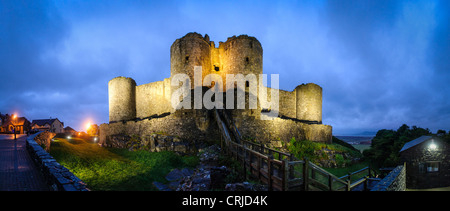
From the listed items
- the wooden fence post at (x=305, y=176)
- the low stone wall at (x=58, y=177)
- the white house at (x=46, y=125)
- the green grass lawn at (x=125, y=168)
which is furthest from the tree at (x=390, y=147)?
the white house at (x=46, y=125)

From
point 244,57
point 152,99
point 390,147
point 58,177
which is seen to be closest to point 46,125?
point 152,99

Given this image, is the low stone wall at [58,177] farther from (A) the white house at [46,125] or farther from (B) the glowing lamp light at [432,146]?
(A) the white house at [46,125]

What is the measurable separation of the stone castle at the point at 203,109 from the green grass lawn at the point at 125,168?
211 centimetres

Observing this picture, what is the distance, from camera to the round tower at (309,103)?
79.6 feet

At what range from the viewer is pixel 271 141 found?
1539 cm

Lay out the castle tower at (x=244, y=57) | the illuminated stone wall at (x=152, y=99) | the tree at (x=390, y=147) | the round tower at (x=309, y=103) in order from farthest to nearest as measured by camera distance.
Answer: the round tower at (x=309, y=103) → the illuminated stone wall at (x=152, y=99) → the castle tower at (x=244, y=57) → the tree at (x=390, y=147)

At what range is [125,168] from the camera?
11.5 m

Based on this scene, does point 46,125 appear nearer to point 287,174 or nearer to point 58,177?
point 58,177

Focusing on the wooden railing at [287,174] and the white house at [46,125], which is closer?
the wooden railing at [287,174]

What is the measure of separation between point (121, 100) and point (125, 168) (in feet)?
51.8
